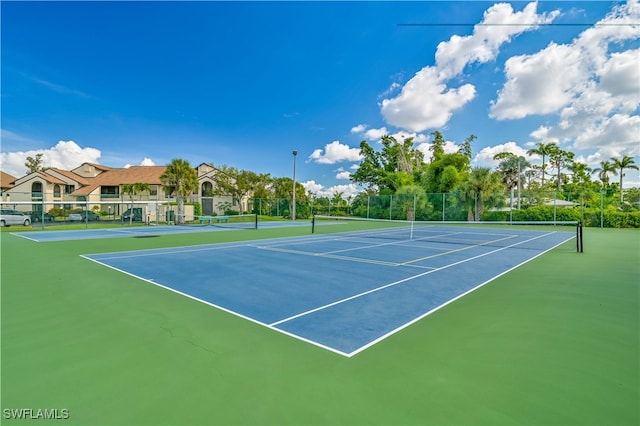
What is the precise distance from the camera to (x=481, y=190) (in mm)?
27547

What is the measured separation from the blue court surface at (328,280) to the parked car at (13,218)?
1721 cm

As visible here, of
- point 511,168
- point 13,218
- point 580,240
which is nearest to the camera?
point 580,240

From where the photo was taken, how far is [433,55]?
87.8ft

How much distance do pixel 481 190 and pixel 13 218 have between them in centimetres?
3481

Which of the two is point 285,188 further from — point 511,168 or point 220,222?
point 511,168

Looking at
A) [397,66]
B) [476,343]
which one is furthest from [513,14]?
[397,66]

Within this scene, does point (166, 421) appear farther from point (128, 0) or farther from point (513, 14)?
point (128, 0)

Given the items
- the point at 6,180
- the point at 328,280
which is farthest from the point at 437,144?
the point at 6,180

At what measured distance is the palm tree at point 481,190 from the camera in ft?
89.9

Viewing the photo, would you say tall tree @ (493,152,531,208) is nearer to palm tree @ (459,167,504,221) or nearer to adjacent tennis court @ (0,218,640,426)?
palm tree @ (459,167,504,221)

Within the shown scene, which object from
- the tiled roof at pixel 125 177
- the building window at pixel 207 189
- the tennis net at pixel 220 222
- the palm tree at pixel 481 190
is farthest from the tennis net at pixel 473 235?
the tiled roof at pixel 125 177

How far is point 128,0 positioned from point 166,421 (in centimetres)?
2105

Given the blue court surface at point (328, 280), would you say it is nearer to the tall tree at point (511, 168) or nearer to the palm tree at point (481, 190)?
the palm tree at point (481, 190)

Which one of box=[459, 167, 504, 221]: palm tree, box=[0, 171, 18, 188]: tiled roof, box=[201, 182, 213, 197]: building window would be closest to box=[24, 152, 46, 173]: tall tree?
box=[0, 171, 18, 188]: tiled roof
